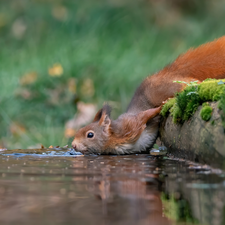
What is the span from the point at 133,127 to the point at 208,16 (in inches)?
279

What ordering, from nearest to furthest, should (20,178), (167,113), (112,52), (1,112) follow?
(20,178)
(167,113)
(1,112)
(112,52)

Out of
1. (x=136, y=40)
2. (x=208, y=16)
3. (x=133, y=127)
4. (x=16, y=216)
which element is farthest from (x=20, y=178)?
(x=208, y=16)

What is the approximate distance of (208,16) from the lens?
436 inches

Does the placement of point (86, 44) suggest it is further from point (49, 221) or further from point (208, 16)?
point (49, 221)

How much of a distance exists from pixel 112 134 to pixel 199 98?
5.80ft

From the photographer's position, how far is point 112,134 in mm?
5082

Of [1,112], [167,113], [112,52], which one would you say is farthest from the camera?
[112,52]

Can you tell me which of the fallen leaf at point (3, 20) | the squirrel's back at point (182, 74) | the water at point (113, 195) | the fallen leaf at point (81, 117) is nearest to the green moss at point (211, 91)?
the water at point (113, 195)

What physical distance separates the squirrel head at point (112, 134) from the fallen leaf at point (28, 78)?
374 cm

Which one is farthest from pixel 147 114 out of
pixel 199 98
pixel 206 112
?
pixel 206 112

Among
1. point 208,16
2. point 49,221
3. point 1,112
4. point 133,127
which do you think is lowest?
point 49,221

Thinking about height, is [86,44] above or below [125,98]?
above

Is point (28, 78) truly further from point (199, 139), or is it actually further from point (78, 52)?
point (199, 139)

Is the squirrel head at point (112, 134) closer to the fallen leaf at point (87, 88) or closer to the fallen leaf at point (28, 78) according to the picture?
the fallen leaf at point (87, 88)
